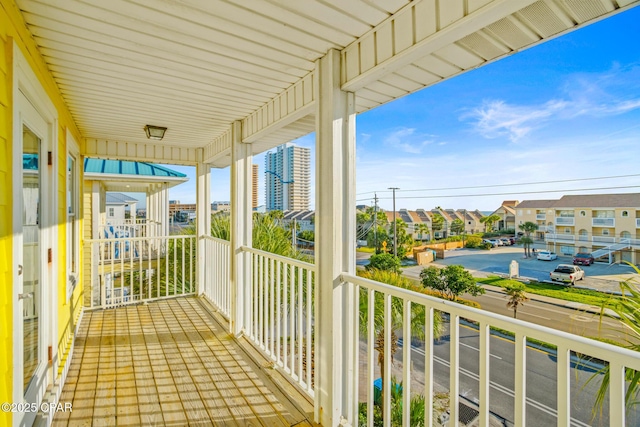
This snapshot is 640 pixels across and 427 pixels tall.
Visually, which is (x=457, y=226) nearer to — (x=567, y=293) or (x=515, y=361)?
(x=567, y=293)

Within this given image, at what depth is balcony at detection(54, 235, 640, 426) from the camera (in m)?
1.13

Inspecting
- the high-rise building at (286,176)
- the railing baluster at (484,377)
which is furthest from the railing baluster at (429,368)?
the high-rise building at (286,176)

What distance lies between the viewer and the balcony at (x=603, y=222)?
1078 millimetres

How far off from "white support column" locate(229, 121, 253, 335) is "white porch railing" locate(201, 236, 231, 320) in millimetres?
A: 233

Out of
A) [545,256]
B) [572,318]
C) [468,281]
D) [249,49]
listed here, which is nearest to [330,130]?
[249,49]

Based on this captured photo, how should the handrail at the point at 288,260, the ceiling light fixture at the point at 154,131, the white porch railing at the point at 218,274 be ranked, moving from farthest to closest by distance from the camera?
the white porch railing at the point at 218,274 → the ceiling light fixture at the point at 154,131 → the handrail at the point at 288,260

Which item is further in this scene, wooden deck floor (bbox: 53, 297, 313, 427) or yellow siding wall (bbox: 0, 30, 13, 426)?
wooden deck floor (bbox: 53, 297, 313, 427)

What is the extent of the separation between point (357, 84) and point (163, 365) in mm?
2882

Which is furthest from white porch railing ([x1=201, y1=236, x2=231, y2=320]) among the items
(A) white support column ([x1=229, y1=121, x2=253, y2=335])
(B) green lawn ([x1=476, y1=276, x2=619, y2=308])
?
(B) green lawn ([x1=476, y1=276, x2=619, y2=308])

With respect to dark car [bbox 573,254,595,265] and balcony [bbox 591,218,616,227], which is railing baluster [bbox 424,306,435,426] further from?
balcony [bbox 591,218,616,227]

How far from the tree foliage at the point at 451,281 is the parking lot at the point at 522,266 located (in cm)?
5

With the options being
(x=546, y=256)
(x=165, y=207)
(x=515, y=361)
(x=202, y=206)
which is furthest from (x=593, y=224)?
(x=165, y=207)

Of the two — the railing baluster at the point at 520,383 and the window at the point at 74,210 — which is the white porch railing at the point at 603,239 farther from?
the window at the point at 74,210

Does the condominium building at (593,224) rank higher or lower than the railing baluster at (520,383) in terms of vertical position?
higher
